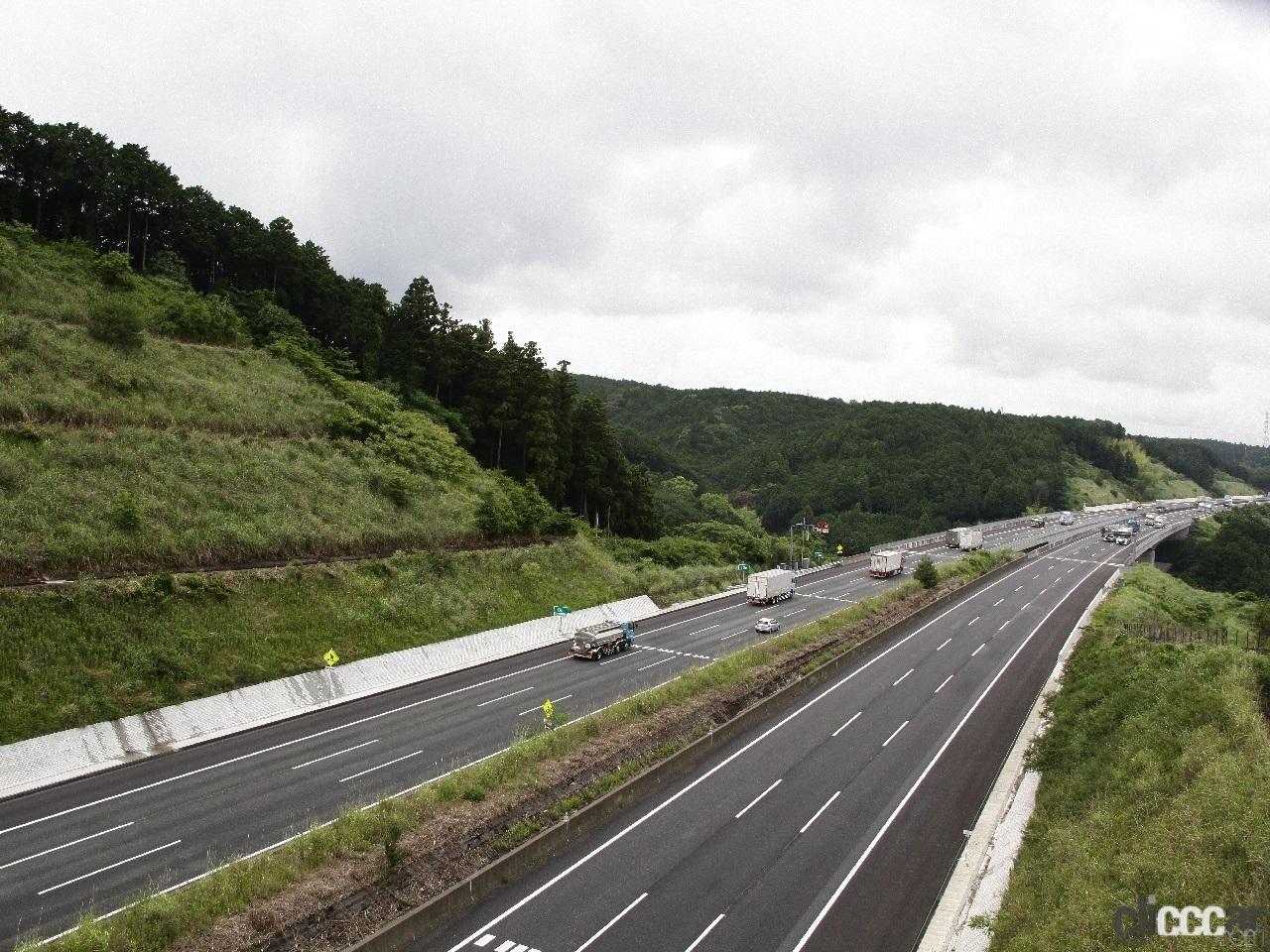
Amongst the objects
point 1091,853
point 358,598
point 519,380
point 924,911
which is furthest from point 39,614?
point 519,380

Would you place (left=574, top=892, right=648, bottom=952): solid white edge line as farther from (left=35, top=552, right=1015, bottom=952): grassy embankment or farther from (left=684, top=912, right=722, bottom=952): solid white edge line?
(left=35, top=552, right=1015, bottom=952): grassy embankment

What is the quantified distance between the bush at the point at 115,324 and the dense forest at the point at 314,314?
6.75 meters

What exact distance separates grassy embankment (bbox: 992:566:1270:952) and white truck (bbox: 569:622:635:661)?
22754 mm

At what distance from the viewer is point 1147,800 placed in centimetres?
1797

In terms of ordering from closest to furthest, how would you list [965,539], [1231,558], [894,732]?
[894,732], [965,539], [1231,558]

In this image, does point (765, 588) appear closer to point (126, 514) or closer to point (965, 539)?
point (126, 514)

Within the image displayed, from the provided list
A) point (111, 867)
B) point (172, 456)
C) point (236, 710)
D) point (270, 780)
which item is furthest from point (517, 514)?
point (111, 867)

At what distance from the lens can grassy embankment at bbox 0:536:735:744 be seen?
90.6 ft

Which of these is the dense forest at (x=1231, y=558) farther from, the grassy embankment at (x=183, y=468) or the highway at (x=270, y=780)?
the grassy embankment at (x=183, y=468)

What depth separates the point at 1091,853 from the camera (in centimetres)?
1688

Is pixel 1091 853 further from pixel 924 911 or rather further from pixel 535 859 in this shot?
pixel 535 859

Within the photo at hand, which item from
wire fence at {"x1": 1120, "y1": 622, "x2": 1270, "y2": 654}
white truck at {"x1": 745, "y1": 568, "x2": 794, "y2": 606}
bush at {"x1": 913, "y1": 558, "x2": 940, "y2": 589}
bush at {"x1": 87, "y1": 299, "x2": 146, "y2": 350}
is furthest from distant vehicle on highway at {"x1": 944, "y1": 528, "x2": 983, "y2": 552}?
bush at {"x1": 87, "y1": 299, "x2": 146, "y2": 350}

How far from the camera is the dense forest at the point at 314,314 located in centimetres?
6219

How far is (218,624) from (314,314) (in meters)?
50.2
